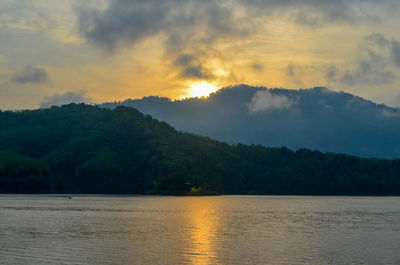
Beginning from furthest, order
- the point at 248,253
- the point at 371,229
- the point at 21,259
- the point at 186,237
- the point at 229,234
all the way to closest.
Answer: the point at 371,229 < the point at 229,234 < the point at 186,237 < the point at 248,253 < the point at 21,259

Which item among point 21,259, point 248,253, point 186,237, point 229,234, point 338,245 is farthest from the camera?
point 229,234

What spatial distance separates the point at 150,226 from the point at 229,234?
66.8 feet

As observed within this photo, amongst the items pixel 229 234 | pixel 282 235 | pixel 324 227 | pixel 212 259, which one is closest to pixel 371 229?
pixel 324 227

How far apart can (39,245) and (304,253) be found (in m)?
32.7

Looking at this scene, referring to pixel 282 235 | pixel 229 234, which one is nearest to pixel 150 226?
pixel 229 234

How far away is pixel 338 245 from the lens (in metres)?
75.4

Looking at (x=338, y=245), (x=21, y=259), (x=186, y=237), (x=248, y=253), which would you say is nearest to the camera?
(x=21, y=259)

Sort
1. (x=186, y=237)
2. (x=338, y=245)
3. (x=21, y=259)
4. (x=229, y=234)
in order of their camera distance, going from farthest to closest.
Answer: (x=229, y=234) < (x=186, y=237) < (x=338, y=245) < (x=21, y=259)

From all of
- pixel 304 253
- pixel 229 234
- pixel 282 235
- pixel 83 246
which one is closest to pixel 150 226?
pixel 229 234

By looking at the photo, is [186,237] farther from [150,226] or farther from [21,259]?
[21,259]

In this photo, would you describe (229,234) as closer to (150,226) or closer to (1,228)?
(150,226)

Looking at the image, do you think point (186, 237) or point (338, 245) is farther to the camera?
point (186, 237)

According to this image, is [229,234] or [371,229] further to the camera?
[371,229]

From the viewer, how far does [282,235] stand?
286ft
